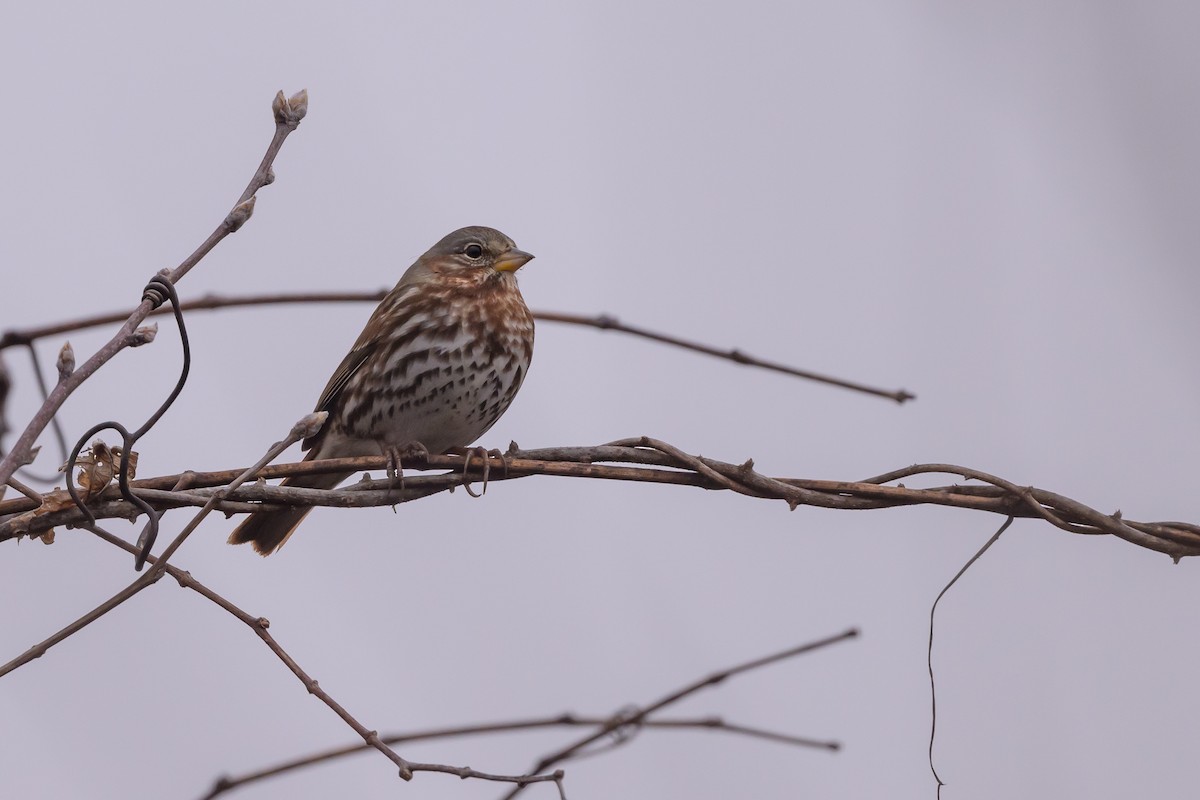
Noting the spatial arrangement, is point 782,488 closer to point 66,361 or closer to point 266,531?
point 66,361

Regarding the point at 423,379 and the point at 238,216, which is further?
the point at 423,379

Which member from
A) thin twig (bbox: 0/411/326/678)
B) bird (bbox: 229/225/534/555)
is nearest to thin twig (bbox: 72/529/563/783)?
thin twig (bbox: 0/411/326/678)

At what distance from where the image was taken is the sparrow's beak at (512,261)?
5582mm

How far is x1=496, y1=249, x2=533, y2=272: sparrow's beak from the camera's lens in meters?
5.58

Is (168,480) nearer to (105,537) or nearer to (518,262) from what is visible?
(105,537)

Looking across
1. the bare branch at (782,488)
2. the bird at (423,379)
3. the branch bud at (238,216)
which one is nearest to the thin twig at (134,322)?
the branch bud at (238,216)

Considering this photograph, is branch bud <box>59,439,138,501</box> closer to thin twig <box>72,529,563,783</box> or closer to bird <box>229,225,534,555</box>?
thin twig <box>72,529,563,783</box>

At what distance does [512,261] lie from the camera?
18.4ft

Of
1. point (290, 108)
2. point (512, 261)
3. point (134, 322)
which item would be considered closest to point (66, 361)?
point (134, 322)

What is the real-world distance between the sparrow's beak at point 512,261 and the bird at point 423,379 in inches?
7.1

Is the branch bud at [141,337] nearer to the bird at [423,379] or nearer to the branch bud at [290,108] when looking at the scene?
the branch bud at [290,108]

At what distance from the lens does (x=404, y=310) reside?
5.19m

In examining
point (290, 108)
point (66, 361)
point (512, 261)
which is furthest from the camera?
point (512, 261)

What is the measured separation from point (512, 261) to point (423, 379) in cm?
92
